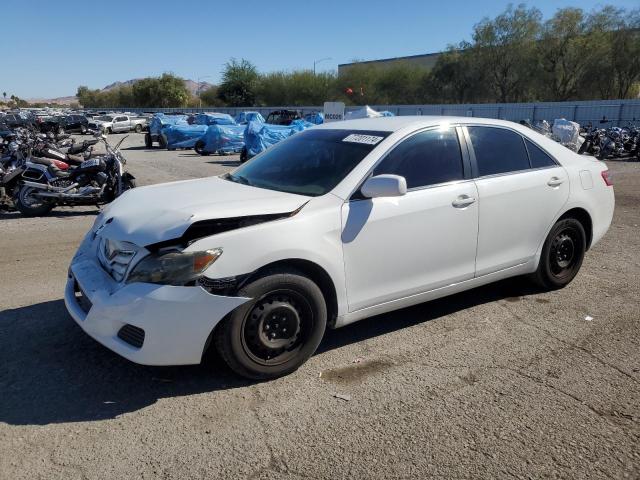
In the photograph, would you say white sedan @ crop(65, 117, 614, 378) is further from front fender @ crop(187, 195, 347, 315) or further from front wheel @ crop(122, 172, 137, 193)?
front wheel @ crop(122, 172, 137, 193)

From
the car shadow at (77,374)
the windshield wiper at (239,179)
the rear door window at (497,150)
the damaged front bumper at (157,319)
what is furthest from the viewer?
the rear door window at (497,150)

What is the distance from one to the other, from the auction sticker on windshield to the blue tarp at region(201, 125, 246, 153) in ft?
63.2

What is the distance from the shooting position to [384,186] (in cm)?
365

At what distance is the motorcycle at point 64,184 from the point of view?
30.7 feet

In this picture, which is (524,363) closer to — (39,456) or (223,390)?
(223,390)

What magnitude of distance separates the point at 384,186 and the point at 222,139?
66.5 ft

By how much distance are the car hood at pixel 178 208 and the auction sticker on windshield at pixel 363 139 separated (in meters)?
0.76

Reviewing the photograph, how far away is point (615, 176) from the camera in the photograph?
15.4m

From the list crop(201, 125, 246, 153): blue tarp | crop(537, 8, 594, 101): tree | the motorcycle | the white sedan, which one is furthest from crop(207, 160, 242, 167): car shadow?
crop(537, 8, 594, 101): tree

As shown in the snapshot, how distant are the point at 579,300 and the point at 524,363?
5.27ft

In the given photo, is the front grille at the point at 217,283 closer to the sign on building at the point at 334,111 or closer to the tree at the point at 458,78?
the sign on building at the point at 334,111

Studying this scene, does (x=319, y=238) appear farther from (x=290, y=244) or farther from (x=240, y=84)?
(x=240, y=84)

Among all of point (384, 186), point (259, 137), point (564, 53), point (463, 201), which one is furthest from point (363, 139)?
point (564, 53)

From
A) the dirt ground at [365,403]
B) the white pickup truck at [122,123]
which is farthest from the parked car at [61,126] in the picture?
the dirt ground at [365,403]
